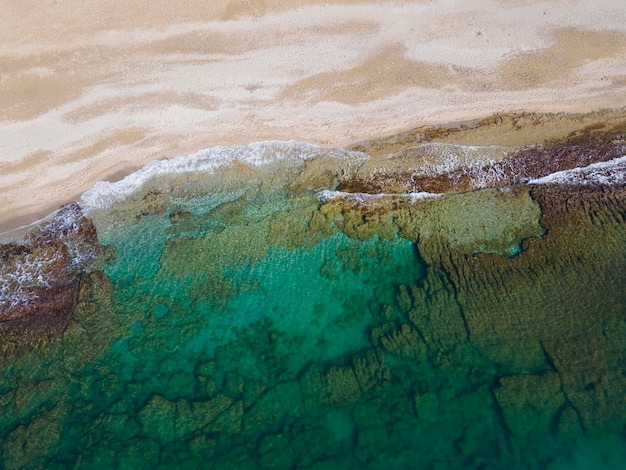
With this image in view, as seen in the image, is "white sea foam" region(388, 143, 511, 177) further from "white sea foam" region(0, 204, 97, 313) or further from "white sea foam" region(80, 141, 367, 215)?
"white sea foam" region(0, 204, 97, 313)

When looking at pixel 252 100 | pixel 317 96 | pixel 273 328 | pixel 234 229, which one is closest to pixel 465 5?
pixel 317 96

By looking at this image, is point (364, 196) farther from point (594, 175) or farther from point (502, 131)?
point (594, 175)

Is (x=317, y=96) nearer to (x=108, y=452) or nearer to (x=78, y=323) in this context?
(x=78, y=323)

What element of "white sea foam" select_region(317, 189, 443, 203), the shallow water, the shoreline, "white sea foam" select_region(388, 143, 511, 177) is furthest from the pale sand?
"white sea foam" select_region(317, 189, 443, 203)

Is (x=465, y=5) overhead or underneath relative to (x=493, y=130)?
overhead

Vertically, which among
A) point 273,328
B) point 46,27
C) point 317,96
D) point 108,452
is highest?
point 46,27

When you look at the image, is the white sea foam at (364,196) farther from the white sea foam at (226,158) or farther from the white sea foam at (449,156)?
the white sea foam at (226,158)

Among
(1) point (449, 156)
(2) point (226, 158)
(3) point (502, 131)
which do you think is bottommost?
(1) point (449, 156)

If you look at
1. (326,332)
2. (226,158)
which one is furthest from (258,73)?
(326,332)
